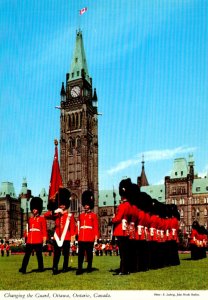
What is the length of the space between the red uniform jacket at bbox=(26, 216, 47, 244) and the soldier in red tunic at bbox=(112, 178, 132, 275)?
190 centimetres

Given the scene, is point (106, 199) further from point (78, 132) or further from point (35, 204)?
point (35, 204)

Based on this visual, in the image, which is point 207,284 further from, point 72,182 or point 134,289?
point 72,182

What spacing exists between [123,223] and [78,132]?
77.5 meters

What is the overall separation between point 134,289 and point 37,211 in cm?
426

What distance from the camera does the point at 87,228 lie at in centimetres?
1139

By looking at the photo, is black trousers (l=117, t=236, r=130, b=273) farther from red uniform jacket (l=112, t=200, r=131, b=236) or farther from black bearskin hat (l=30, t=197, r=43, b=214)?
black bearskin hat (l=30, t=197, r=43, b=214)

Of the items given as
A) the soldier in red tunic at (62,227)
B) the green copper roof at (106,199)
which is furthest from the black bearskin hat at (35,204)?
the green copper roof at (106,199)

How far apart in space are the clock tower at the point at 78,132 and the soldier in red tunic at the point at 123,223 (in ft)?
245

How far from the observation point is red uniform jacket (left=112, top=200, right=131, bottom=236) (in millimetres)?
10805

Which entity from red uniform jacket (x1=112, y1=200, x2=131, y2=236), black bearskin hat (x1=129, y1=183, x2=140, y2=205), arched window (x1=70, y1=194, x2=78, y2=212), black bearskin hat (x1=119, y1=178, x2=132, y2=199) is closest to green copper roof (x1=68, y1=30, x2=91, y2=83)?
arched window (x1=70, y1=194, x2=78, y2=212)

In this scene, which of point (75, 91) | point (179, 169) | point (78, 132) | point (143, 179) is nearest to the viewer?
point (179, 169)

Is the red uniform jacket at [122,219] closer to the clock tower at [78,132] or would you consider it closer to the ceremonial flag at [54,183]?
the ceremonial flag at [54,183]

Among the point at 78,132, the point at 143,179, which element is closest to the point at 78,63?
the point at 78,132
